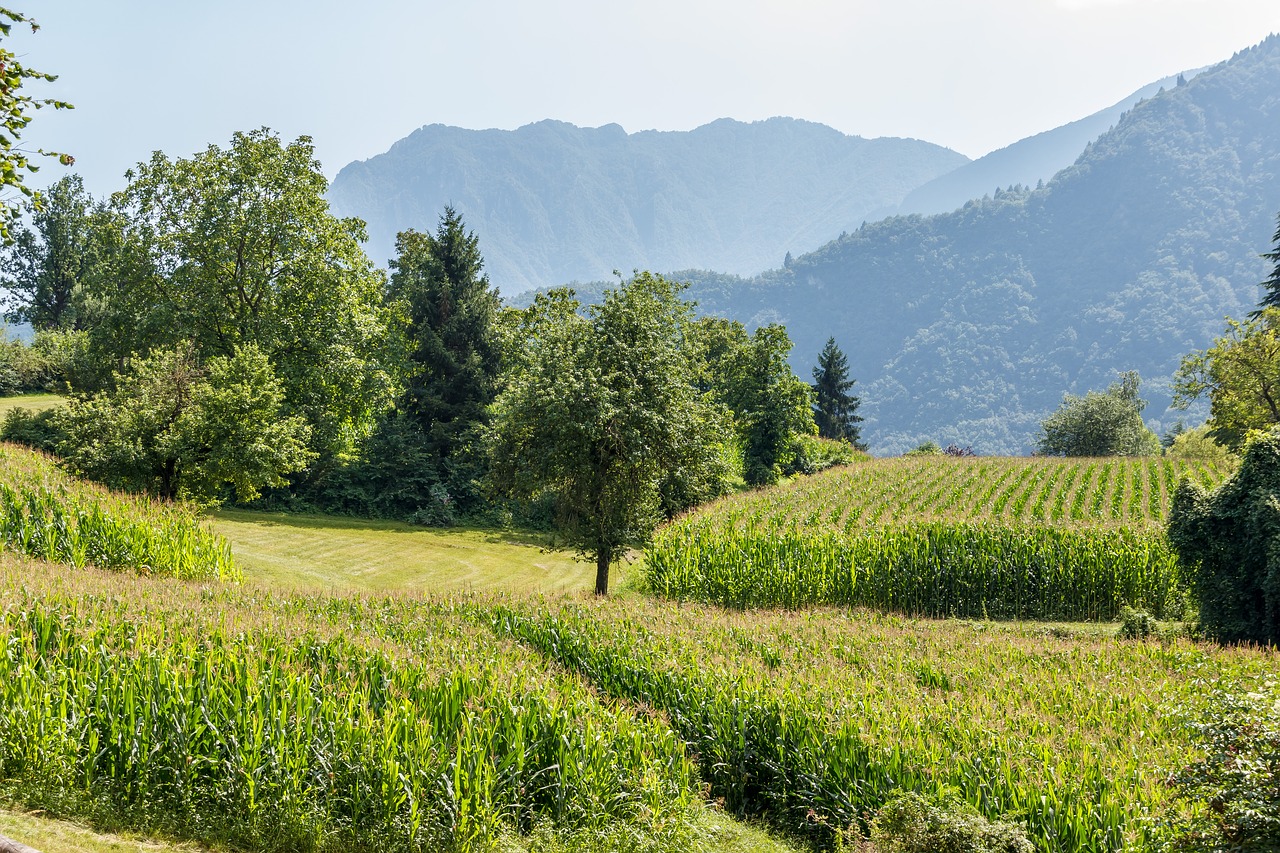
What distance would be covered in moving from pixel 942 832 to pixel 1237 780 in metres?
2.40

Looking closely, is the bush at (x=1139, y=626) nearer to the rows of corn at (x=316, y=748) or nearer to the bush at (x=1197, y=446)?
the rows of corn at (x=316, y=748)

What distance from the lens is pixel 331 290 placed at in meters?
38.5

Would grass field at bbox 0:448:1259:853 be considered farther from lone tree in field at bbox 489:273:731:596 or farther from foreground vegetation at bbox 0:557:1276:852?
lone tree in field at bbox 489:273:731:596

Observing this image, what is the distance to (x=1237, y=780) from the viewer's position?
6.30 metres

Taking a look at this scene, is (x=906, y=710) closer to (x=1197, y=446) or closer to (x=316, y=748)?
(x=316, y=748)

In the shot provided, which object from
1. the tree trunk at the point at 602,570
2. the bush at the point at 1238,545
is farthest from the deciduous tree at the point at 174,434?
the bush at the point at 1238,545

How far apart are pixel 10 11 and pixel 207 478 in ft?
53.5

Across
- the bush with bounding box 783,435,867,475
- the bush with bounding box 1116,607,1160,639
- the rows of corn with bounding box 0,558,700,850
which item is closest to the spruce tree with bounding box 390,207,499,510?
the bush with bounding box 783,435,867,475

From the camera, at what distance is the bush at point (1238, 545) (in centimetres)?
1545

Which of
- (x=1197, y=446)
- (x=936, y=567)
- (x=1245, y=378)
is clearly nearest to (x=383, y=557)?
(x=936, y=567)

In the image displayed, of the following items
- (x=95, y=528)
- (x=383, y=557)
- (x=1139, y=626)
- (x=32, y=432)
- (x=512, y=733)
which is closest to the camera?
(x=512, y=733)

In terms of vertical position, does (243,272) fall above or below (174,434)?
above

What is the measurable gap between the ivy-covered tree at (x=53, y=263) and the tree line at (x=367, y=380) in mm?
7133

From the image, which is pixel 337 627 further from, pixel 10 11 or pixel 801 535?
pixel 801 535
